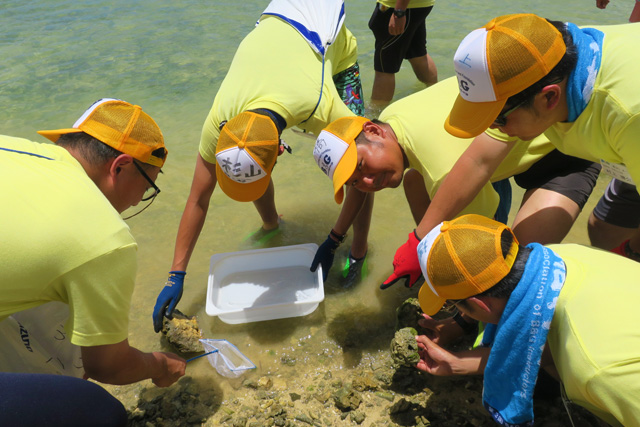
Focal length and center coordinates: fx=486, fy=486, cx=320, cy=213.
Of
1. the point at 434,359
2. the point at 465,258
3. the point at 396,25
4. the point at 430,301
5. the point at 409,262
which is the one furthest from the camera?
the point at 396,25

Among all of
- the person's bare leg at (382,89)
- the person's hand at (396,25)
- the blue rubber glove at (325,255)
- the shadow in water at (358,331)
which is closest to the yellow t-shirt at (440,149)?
the blue rubber glove at (325,255)

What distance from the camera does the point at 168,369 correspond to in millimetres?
1987

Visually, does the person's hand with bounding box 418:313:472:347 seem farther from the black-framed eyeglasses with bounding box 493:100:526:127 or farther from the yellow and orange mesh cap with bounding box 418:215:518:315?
the black-framed eyeglasses with bounding box 493:100:526:127

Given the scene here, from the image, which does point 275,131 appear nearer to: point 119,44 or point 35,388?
point 35,388

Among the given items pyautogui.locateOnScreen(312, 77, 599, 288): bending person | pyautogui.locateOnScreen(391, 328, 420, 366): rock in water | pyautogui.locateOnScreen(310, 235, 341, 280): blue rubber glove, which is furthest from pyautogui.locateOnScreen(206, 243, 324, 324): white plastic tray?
pyautogui.locateOnScreen(312, 77, 599, 288): bending person

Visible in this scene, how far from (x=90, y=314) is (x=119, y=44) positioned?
231 inches

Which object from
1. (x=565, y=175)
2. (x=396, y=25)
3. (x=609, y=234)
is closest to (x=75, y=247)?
(x=565, y=175)

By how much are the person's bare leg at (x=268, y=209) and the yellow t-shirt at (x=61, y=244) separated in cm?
169

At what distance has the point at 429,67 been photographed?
4.70m

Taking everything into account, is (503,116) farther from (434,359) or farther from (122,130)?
(122,130)

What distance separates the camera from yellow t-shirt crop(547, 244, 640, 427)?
131 cm

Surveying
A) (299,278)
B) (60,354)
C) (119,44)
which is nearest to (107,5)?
(119,44)

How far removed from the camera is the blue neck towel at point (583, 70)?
62.1 inches

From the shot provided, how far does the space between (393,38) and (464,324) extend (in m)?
2.72
